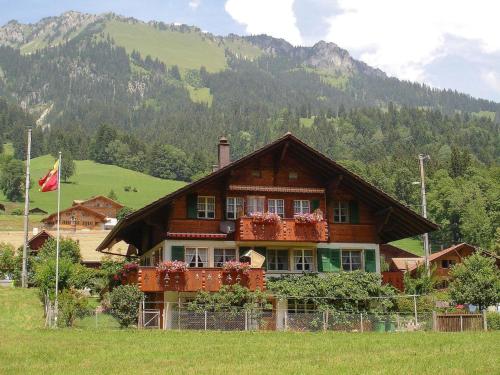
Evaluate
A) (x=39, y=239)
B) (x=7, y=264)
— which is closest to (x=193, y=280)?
(x=7, y=264)

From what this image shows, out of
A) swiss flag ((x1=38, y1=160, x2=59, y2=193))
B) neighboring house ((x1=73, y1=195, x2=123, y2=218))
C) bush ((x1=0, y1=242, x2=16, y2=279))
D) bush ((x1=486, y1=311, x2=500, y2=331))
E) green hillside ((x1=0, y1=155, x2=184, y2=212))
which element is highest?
green hillside ((x1=0, y1=155, x2=184, y2=212))

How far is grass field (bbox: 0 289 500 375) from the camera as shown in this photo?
59.3 feet

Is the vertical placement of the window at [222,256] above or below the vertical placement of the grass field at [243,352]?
above

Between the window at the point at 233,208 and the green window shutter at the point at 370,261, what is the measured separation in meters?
6.84

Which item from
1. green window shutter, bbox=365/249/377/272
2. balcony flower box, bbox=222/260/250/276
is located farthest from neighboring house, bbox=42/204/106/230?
balcony flower box, bbox=222/260/250/276

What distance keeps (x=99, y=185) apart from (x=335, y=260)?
431ft

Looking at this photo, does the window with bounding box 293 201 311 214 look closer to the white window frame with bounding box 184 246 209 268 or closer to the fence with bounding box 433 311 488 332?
the white window frame with bounding box 184 246 209 268

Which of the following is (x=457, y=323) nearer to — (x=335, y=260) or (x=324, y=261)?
(x=335, y=260)

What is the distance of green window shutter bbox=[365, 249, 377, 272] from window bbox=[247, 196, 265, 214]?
5873 millimetres

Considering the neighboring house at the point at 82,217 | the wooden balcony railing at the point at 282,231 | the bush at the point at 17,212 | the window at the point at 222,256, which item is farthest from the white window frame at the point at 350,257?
the bush at the point at 17,212

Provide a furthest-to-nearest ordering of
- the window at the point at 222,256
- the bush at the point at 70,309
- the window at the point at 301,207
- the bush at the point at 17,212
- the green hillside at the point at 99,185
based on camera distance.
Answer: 1. the green hillside at the point at 99,185
2. the bush at the point at 17,212
3. the window at the point at 301,207
4. the window at the point at 222,256
5. the bush at the point at 70,309

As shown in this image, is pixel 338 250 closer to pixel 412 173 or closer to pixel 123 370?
pixel 123 370

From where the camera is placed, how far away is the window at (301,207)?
124 ft

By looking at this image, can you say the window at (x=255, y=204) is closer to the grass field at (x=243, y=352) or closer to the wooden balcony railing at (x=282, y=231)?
the wooden balcony railing at (x=282, y=231)
